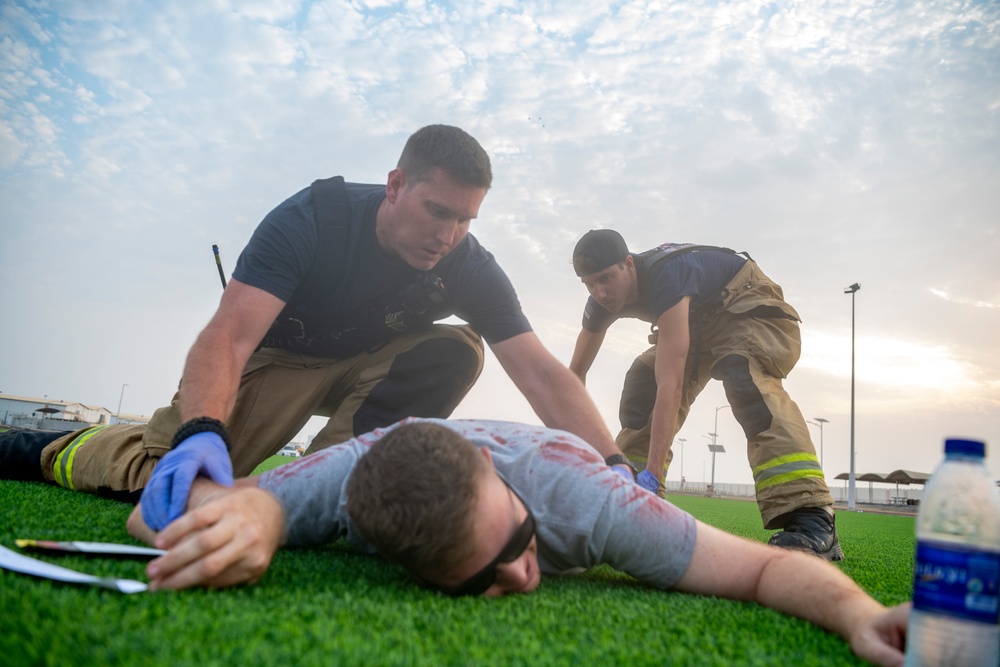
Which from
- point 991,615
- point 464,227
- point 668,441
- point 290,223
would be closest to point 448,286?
point 464,227

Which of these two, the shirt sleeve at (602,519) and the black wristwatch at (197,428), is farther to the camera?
the black wristwatch at (197,428)

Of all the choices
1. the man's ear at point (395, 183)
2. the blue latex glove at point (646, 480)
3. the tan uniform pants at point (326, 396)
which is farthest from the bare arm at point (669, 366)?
the man's ear at point (395, 183)

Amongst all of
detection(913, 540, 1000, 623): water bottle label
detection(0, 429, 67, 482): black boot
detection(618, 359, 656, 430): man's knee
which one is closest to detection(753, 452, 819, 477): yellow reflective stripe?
detection(618, 359, 656, 430): man's knee

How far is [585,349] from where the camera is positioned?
4922 millimetres

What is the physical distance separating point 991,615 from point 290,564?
1.61m

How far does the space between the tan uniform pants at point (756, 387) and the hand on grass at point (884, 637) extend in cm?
229

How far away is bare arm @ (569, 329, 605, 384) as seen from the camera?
4.89 meters

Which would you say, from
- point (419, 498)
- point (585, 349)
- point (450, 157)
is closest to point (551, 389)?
point (450, 157)

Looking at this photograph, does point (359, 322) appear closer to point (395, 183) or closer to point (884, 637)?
point (395, 183)

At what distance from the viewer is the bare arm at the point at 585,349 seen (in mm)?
4887

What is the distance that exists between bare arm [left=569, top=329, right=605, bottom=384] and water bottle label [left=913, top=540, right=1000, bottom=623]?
3.76 m

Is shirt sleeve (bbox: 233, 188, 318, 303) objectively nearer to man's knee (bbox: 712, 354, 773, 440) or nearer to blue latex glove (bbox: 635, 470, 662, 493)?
blue latex glove (bbox: 635, 470, 662, 493)

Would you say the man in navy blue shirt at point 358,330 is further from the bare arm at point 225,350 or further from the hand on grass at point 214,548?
the hand on grass at point 214,548

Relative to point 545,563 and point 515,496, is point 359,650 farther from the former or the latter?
point 545,563
